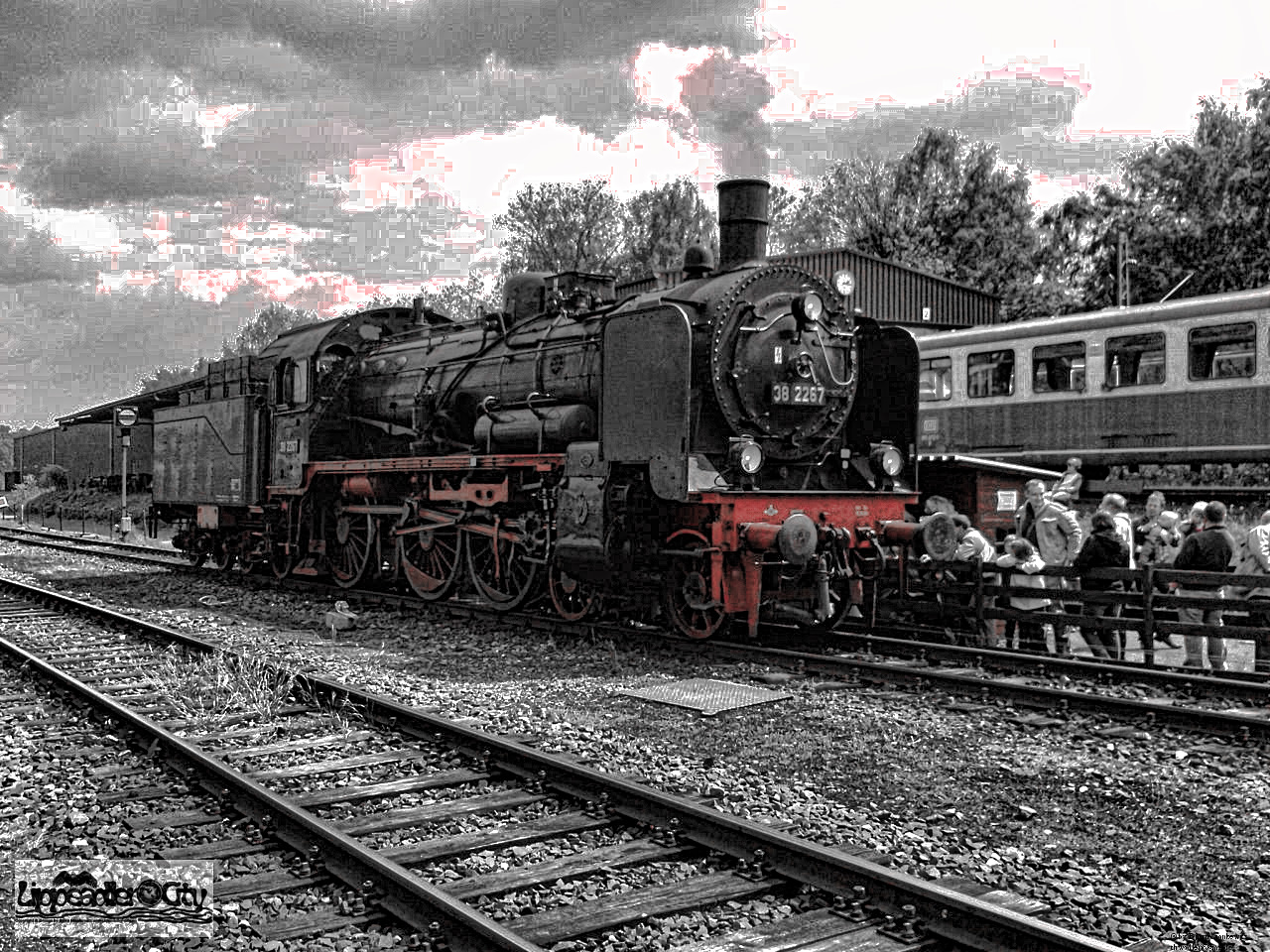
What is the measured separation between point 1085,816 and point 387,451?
11388 millimetres

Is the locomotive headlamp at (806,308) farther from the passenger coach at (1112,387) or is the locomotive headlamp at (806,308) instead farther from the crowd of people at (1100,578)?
the passenger coach at (1112,387)

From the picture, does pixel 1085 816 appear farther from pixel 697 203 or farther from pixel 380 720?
pixel 697 203

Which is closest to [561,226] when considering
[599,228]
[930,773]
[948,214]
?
[599,228]

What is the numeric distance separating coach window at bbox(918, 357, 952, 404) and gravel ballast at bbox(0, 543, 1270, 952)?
12361 millimetres

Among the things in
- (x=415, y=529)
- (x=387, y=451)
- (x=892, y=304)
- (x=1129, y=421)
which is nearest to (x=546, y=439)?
(x=415, y=529)

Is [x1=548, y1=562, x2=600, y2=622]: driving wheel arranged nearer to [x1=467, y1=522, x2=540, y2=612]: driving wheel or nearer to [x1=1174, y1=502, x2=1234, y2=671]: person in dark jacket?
[x1=467, y1=522, x2=540, y2=612]: driving wheel

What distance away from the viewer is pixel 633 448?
32.7ft

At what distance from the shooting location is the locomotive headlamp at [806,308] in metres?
10.3

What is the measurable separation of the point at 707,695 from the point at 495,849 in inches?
132

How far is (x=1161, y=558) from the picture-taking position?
11.8m

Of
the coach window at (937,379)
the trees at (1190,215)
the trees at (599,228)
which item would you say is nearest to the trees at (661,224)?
the trees at (599,228)

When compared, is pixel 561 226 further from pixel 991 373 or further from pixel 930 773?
pixel 930 773

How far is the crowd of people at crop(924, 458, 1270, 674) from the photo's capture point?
9133 millimetres

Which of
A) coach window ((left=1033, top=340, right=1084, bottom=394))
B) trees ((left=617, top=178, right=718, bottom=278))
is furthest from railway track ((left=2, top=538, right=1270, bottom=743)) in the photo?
trees ((left=617, top=178, right=718, bottom=278))
